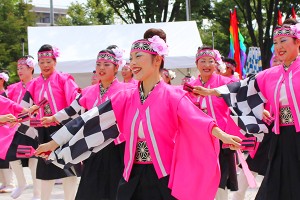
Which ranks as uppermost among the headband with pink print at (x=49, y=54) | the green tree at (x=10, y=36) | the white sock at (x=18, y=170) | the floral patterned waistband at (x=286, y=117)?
the green tree at (x=10, y=36)

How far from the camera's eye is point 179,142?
14.2 ft

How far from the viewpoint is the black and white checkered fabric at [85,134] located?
4.58m

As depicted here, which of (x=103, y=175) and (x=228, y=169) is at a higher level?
(x=103, y=175)

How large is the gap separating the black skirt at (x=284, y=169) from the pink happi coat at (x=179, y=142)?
0.65m

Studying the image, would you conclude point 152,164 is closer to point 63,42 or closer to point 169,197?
point 169,197

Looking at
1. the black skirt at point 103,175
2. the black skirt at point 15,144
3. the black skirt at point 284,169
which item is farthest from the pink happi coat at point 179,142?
the black skirt at point 15,144

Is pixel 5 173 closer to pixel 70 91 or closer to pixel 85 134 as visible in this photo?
pixel 70 91

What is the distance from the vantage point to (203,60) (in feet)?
23.0

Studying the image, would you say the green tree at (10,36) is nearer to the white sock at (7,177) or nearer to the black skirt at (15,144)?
the white sock at (7,177)

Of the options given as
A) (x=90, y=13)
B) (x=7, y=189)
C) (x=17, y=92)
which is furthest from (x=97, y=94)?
(x=90, y=13)

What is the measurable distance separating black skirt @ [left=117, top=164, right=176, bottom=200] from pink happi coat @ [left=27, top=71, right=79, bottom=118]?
3.05 metres

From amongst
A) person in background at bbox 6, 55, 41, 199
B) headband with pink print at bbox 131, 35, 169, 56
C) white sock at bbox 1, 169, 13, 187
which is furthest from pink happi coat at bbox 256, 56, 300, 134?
white sock at bbox 1, 169, 13, 187

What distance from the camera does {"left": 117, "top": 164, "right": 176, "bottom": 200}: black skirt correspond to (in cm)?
427

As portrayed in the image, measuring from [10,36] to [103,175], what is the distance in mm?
22110
